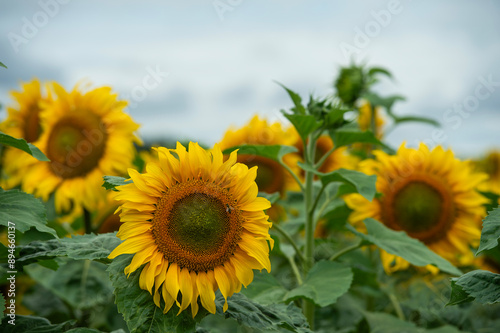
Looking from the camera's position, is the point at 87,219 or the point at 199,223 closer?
the point at 199,223

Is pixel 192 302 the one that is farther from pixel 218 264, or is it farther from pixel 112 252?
pixel 112 252

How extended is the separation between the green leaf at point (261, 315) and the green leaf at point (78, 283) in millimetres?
1328

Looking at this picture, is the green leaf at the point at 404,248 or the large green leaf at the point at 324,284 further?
the green leaf at the point at 404,248

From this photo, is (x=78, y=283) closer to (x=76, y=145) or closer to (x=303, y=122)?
(x=76, y=145)

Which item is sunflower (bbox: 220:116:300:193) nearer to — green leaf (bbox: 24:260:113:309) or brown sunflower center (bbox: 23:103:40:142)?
green leaf (bbox: 24:260:113:309)

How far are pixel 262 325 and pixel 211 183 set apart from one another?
1.49 ft

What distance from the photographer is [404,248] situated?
87.9 inches

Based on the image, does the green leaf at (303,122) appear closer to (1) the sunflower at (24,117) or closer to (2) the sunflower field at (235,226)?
(2) the sunflower field at (235,226)

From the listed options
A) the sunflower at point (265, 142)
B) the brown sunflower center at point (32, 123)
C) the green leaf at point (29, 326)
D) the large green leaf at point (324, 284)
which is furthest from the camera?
the brown sunflower center at point (32, 123)

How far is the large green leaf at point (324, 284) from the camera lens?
1840 mm

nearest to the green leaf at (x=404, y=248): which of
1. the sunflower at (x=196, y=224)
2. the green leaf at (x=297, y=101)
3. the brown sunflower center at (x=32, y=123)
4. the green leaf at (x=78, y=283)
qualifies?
the green leaf at (x=297, y=101)

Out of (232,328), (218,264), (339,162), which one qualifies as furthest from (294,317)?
(339,162)

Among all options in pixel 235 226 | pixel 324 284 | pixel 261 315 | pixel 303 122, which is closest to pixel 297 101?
pixel 303 122

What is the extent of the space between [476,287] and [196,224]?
0.82 meters
